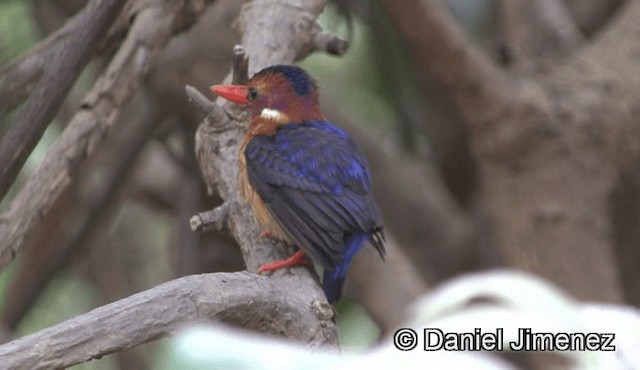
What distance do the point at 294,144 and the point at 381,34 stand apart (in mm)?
1564

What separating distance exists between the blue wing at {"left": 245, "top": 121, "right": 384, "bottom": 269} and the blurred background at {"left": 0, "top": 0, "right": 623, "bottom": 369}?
26.8 inches

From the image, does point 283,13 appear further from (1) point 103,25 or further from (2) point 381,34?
(2) point 381,34

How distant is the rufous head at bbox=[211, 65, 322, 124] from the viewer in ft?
8.97

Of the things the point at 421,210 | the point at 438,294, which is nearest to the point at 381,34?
the point at 421,210

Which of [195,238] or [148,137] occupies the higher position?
[148,137]

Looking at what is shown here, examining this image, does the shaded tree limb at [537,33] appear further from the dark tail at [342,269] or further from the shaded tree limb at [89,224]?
the dark tail at [342,269]

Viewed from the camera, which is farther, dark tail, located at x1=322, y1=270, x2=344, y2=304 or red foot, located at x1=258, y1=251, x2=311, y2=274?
dark tail, located at x1=322, y1=270, x2=344, y2=304

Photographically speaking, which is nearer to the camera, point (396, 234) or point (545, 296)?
point (545, 296)

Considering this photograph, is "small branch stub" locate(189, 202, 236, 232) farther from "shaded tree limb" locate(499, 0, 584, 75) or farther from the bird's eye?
"shaded tree limb" locate(499, 0, 584, 75)

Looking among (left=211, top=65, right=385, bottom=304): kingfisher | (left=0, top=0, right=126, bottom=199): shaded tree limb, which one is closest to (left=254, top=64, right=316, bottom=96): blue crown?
(left=211, top=65, right=385, bottom=304): kingfisher

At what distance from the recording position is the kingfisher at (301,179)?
2512 mm

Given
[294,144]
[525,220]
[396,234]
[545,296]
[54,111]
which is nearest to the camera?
[545,296]

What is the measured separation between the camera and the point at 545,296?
38.5 inches

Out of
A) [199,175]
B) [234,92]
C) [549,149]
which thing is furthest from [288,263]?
[199,175]
